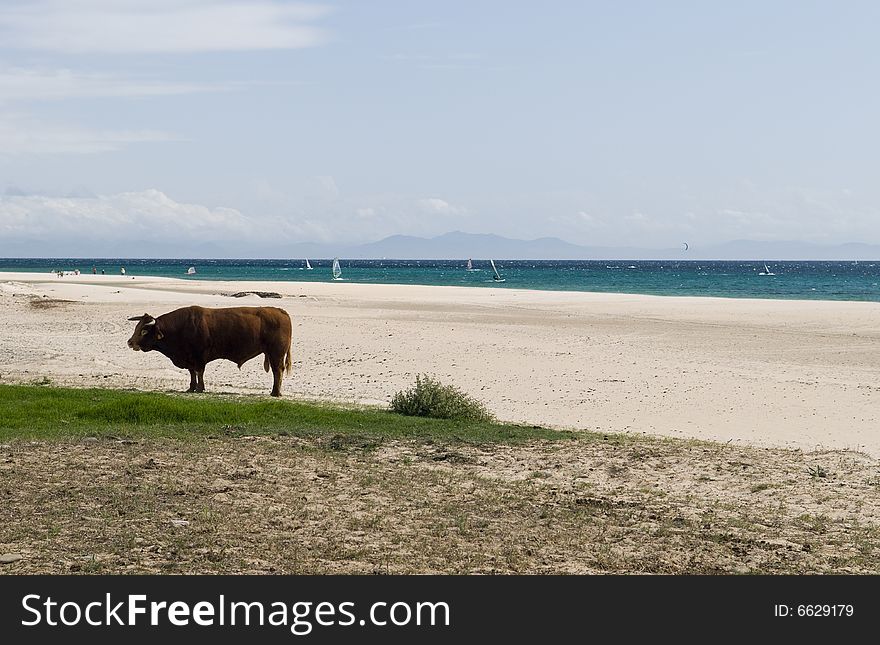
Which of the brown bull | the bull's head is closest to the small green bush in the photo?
the brown bull

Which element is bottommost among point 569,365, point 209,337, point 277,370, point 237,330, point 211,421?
point 569,365

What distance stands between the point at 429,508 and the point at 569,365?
51.5 ft

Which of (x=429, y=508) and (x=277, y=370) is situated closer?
(x=429, y=508)

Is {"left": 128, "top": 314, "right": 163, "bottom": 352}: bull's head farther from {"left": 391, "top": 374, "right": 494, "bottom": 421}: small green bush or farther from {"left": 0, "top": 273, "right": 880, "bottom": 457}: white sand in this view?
{"left": 391, "top": 374, "right": 494, "bottom": 421}: small green bush

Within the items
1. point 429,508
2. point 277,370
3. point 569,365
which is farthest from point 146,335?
point 569,365

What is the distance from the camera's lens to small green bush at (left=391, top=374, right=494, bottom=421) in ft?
54.5

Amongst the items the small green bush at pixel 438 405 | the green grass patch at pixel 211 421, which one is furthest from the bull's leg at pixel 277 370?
the small green bush at pixel 438 405

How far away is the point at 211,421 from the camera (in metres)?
15.3

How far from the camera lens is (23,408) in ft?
51.4

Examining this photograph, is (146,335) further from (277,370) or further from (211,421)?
(211,421)

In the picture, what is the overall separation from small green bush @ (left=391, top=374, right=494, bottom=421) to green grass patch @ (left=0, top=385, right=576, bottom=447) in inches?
13.9
